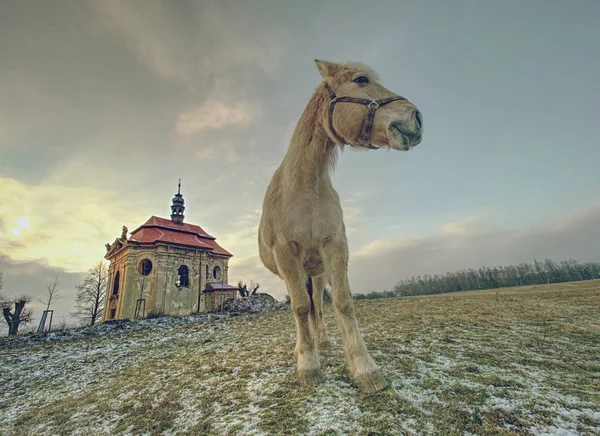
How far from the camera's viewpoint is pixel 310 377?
8.19 ft

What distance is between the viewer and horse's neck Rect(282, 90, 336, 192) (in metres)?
2.74

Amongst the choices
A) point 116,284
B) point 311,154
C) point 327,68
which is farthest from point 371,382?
point 116,284

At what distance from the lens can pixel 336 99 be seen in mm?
2682

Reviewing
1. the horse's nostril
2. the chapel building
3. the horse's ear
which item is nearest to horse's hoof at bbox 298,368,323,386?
the horse's nostril

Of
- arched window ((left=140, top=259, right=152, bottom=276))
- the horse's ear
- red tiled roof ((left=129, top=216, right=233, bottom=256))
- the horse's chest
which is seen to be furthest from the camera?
red tiled roof ((left=129, top=216, right=233, bottom=256))

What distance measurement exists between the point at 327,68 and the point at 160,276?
92.0 ft

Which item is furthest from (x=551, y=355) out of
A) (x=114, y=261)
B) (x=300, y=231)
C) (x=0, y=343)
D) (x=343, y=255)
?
(x=114, y=261)

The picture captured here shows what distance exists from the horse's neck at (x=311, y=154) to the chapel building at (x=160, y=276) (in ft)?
85.7

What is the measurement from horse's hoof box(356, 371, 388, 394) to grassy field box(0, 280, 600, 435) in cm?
6

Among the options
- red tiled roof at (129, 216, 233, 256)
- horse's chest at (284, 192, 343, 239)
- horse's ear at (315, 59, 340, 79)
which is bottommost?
horse's chest at (284, 192, 343, 239)

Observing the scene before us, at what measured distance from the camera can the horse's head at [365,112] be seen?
7.73 ft

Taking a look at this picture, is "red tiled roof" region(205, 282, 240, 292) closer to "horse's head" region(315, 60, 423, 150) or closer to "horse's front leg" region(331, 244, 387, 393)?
"horse's front leg" region(331, 244, 387, 393)

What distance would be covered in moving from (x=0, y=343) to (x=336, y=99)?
14.3 metres

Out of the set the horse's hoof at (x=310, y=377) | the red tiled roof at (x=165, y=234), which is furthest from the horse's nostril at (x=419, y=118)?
the red tiled roof at (x=165, y=234)
